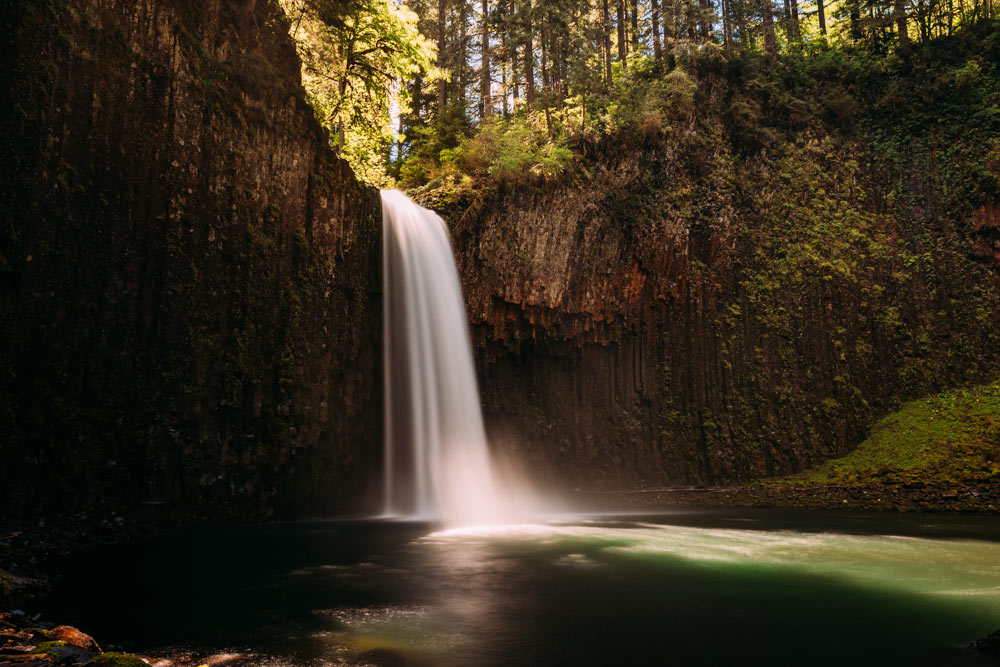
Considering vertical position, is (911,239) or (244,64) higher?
(244,64)

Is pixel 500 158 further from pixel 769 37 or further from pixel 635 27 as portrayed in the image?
pixel 635 27

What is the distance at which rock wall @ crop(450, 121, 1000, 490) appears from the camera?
22.0 m

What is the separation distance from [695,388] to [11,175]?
21761mm

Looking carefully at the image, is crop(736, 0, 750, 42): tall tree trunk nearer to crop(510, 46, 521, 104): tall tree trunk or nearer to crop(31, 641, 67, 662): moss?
crop(510, 46, 521, 104): tall tree trunk

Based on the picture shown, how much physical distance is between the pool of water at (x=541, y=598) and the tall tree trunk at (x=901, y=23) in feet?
80.2

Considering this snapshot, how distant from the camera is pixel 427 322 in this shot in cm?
1975

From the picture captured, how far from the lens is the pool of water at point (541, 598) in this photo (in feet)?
18.1

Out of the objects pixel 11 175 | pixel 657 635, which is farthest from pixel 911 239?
pixel 11 175

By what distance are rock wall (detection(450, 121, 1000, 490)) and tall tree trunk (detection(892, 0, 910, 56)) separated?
6.41m

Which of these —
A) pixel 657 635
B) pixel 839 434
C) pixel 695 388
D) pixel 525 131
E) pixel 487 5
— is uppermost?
pixel 487 5

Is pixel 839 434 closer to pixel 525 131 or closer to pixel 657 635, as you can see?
pixel 525 131

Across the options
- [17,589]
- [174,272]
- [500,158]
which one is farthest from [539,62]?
[17,589]

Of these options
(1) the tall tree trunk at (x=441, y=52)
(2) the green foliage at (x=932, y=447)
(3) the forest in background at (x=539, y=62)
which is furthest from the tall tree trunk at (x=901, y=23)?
(1) the tall tree trunk at (x=441, y=52)

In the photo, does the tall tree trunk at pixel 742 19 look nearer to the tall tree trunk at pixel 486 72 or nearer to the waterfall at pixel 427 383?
the tall tree trunk at pixel 486 72
